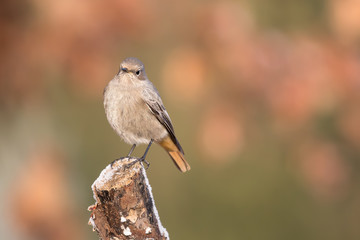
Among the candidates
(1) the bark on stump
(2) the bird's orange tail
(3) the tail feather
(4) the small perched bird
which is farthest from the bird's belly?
(1) the bark on stump

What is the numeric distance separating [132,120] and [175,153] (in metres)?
0.64

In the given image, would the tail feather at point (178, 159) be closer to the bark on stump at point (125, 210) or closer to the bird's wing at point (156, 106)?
the bird's wing at point (156, 106)

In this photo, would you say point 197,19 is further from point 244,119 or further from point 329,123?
point 329,123

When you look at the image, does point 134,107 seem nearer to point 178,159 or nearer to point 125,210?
point 178,159

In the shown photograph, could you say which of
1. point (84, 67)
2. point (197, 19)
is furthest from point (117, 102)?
point (197, 19)

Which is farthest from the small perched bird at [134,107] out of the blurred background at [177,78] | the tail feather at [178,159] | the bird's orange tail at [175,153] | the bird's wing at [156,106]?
the blurred background at [177,78]

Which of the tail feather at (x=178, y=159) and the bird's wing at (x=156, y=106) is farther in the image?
the tail feather at (x=178, y=159)

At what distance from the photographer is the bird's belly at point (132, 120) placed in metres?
4.13

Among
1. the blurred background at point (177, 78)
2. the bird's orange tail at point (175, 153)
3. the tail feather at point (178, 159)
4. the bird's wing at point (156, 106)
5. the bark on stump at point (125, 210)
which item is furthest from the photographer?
the blurred background at point (177, 78)

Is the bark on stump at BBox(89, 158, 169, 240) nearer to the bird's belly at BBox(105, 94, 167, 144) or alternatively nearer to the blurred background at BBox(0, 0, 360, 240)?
the bird's belly at BBox(105, 94, 167, 144)

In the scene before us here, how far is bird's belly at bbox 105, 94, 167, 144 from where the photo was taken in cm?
413

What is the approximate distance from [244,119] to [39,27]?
2.03 meters

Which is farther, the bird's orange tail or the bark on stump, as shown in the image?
the bird's orange tail

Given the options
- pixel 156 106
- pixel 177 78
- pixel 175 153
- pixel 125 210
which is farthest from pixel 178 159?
pixel 125 210
